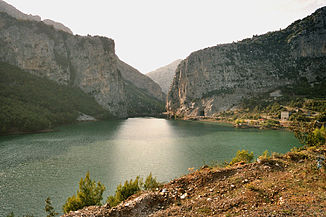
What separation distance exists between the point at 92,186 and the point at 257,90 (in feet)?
345

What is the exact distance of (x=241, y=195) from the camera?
8.60m

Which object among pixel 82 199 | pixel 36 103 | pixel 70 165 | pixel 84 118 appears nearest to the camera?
pixel 82 199

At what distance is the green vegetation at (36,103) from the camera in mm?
55875

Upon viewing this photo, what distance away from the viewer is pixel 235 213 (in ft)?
24.3

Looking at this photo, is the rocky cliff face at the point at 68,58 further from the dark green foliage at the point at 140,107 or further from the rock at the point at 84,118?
the rock at the point at 84,118

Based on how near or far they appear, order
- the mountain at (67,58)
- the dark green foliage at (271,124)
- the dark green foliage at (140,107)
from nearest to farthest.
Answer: the dark green foliage at (271,124), the mountain at (67,58), the dark green foliage at (140,107)

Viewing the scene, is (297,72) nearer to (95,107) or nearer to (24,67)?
(95,107)

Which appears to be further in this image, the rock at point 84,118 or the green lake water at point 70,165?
the rock at point 84,118

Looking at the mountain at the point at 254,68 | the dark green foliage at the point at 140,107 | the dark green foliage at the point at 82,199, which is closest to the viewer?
the dark green foliage at the point at 82,199

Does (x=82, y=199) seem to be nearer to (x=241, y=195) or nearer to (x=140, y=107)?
(x=241, y=195)

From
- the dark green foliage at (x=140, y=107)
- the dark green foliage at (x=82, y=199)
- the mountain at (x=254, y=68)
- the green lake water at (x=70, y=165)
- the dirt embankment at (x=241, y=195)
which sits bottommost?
the green lake water at (x=70, y=165)

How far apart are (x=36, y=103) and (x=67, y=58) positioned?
5950 centimetres

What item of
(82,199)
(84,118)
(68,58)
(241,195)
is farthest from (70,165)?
(68,58)

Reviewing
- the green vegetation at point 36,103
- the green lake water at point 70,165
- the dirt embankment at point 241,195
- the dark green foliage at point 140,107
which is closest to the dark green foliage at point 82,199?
the dirt embankment at point 241,195
